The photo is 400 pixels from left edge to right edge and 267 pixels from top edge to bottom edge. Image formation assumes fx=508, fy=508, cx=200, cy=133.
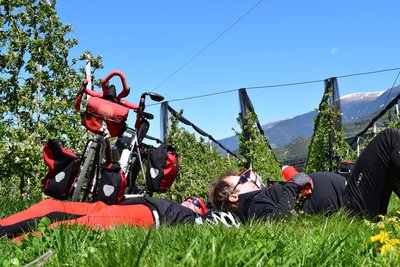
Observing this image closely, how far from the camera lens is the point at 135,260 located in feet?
5.51

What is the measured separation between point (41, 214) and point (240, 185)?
163cm

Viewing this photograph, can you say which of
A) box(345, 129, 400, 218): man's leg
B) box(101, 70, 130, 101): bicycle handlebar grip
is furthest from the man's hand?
box(101, 70, 130, 101): bicycle handlebar grip

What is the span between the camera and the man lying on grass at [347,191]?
11.8 feet

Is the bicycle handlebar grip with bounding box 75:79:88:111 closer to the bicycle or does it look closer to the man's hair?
the bicycle

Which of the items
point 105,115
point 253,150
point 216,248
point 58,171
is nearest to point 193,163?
point 253,150

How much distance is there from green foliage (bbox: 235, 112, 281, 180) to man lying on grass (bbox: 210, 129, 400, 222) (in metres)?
6.54

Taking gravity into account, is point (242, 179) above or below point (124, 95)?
below

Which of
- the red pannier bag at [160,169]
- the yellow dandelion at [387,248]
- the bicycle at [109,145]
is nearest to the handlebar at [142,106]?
the bicycle at [109,145]

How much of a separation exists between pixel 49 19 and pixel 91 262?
305 inches

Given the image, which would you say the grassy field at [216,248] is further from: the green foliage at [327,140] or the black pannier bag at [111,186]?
the green foliage at [327,140]

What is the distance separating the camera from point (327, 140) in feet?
37.1

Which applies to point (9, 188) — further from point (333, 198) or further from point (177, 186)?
point (333, 198)

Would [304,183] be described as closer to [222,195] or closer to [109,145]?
[222,195]

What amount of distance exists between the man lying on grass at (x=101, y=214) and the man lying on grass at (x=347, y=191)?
40 cm
